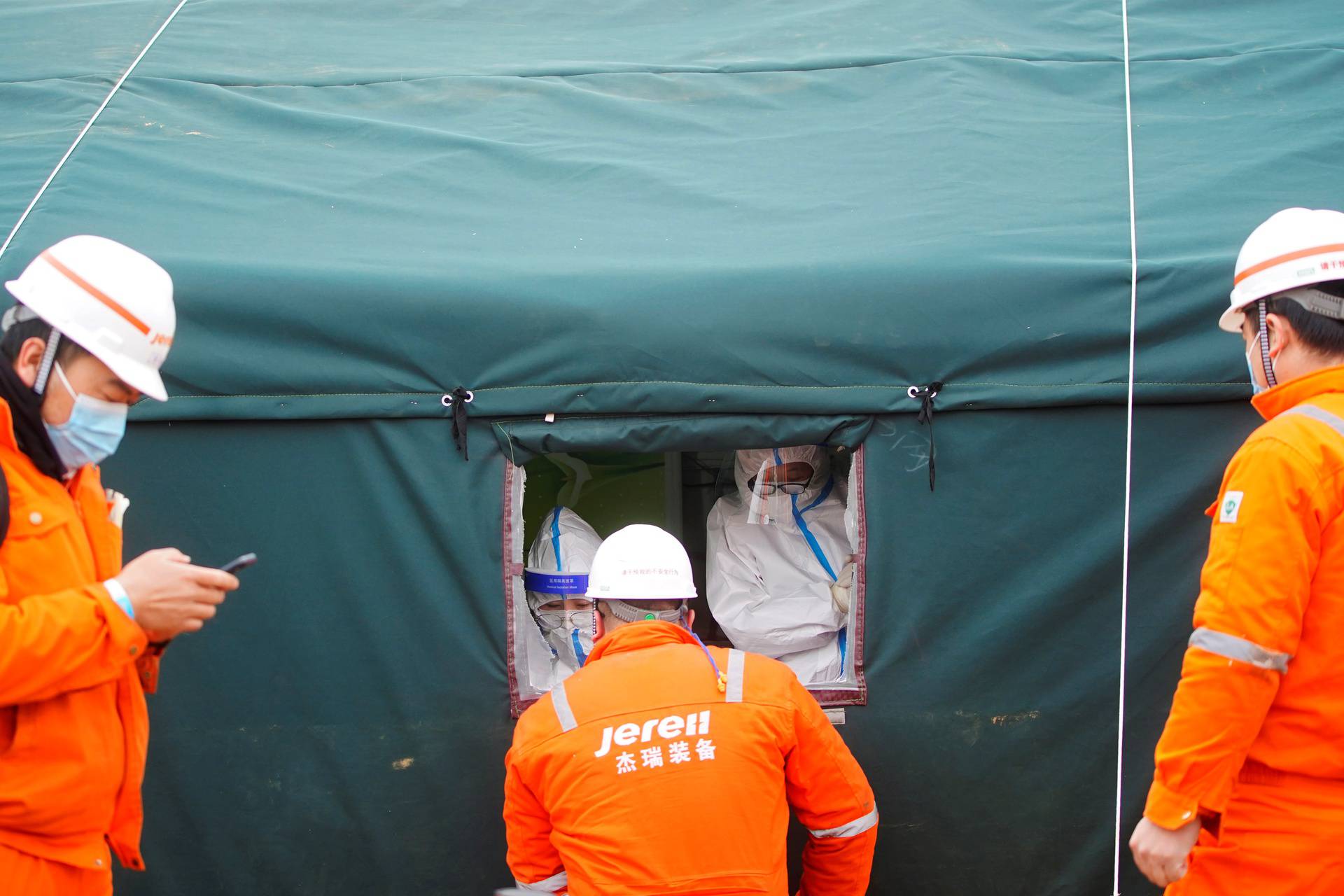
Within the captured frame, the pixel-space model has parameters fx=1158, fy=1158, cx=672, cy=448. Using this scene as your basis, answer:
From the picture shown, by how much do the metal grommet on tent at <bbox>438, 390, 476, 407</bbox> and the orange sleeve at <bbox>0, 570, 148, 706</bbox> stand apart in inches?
44.0

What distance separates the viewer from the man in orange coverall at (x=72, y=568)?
5.69 ft

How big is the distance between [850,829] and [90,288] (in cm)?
176

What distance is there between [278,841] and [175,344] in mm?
1248

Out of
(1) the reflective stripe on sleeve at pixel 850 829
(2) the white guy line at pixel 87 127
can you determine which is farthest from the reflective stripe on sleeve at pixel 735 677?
(2) the white guy line at pixel 87 127

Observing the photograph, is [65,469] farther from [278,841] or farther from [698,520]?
[698,520]

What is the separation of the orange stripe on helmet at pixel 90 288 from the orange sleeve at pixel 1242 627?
1.79 metres

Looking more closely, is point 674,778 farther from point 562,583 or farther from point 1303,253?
point 1303,253

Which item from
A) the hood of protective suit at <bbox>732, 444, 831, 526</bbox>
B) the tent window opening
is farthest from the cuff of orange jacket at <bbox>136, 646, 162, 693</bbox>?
the hood of protective suit at <bbox>732, 444, 831, 526</bbox>

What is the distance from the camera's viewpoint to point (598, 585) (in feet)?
8.29

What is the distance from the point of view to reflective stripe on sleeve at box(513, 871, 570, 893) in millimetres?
2369

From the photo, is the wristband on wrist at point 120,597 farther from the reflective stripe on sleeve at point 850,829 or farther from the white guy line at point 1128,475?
the white guy line at point 1128,475

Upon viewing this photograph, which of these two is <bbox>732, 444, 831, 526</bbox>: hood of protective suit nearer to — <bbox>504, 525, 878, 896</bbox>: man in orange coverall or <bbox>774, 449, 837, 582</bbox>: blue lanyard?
<bbox>774, 449, 837, 582</bbox>: blue lanyard

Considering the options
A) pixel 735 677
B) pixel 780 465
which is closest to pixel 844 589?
pixel 780 465

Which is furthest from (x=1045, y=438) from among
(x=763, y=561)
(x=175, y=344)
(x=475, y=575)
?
(x=175, y=344)
